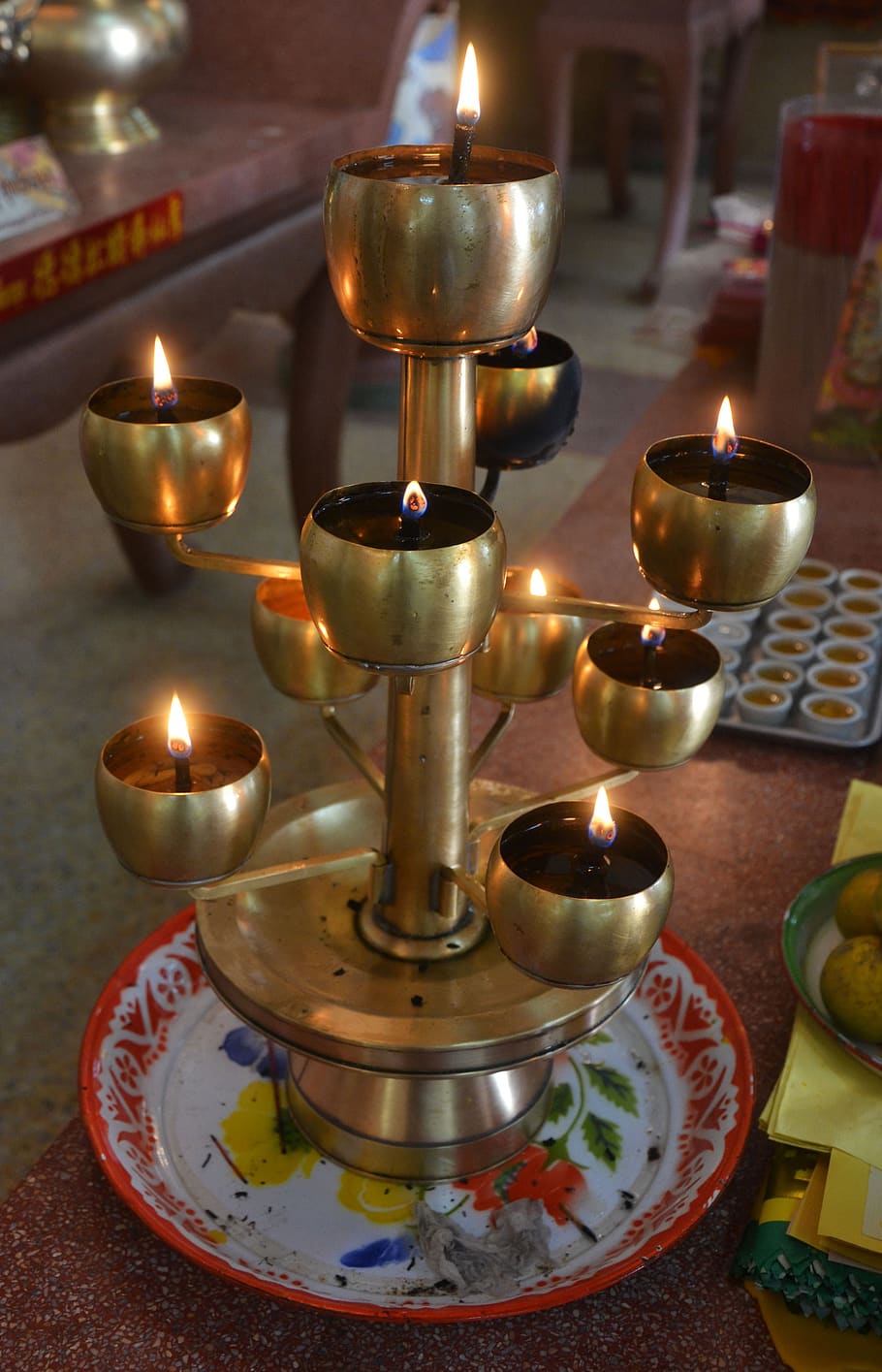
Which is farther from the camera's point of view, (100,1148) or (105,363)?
(105,363)

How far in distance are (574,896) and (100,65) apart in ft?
4.53

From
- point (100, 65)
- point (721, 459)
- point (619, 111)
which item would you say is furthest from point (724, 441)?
point (619, 111)

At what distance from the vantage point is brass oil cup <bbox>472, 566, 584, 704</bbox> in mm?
576

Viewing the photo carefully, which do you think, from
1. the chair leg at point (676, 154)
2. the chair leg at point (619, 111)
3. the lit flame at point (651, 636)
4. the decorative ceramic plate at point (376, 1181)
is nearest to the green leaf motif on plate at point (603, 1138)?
the decorative ceramic plate at point (376, 1181)

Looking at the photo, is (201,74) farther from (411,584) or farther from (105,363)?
(411,584)

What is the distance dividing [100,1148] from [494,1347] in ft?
0.57

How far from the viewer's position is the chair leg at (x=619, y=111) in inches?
139

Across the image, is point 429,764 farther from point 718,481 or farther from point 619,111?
point 619,111

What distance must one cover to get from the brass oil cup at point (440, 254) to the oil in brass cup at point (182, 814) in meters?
0.16

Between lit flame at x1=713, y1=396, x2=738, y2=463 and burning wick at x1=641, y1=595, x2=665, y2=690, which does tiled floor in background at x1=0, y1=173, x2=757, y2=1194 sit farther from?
lit flame at x1=713, y1=396, x2=738, y2=463

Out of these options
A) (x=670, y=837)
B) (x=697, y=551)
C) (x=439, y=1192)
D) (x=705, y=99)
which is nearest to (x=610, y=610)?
(x=697, y=551)

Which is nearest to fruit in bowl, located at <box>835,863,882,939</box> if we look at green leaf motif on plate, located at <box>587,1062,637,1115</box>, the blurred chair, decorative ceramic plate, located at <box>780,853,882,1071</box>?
decorative ceramic plate, located at <box>780,853,882,1071</box>

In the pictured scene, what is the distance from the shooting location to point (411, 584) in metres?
0.36

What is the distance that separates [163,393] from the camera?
0.47 meters
